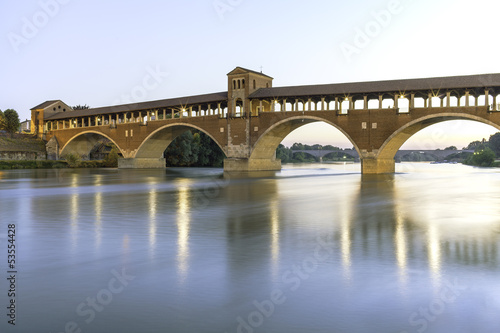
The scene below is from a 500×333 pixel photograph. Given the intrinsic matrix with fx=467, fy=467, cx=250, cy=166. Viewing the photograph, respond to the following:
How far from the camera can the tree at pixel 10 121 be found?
83875 millimetres

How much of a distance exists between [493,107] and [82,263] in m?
38.1

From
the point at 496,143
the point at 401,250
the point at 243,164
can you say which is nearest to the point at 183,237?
the point at 401,250

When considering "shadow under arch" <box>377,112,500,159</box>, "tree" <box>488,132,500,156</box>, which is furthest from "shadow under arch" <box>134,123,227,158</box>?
"tree" <box>488,132,500,156</box>

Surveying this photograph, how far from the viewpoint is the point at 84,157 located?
7794 cm

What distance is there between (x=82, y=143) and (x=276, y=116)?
40.8 meters

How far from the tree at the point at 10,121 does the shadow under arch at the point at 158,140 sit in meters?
34.2

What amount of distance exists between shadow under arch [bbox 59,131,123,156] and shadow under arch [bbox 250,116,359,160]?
3061 cm

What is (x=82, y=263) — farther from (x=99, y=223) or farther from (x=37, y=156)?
(x=37, y=156)

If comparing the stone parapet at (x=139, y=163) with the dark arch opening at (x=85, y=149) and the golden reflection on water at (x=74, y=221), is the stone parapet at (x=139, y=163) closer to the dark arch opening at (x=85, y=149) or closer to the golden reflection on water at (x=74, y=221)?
the dark arch opening at (x=85, y=149)

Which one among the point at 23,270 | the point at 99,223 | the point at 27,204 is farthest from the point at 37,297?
the point at 27,204

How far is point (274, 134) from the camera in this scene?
50094mm

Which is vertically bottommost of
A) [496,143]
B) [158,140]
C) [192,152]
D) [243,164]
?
[243,164]

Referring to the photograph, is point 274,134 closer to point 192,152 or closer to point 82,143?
point 192,152

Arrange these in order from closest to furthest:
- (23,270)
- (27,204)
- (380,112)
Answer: (23,270) → (27,204) → (380,112)
